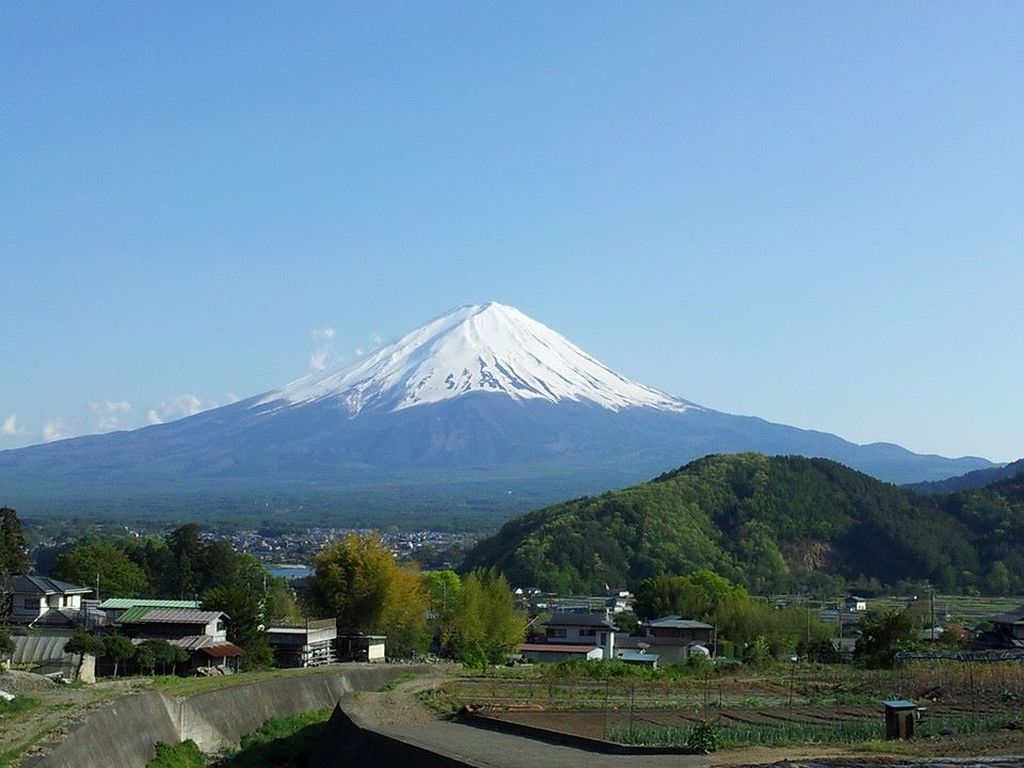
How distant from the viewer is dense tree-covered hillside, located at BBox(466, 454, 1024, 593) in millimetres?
65125

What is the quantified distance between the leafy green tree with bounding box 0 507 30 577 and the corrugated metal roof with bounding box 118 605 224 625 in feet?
15.0

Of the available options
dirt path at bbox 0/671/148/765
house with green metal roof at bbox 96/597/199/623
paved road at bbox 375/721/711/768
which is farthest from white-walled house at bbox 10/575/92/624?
paved road at bbox 375/721/711/768

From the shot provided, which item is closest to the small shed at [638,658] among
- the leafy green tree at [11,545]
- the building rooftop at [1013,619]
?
the building rooftop at [1013,619]

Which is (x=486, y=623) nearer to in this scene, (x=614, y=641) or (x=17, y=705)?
(x=614, y=641)

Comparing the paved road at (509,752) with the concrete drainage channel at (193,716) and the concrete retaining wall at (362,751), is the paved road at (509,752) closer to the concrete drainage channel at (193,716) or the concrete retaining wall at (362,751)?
the concrete retaining wall at (362,751)

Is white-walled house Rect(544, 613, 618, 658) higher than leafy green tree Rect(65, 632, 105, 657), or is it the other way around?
leafy green tree Rect(65, 632, 105, 657)

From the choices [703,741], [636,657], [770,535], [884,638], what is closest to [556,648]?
[636,657]

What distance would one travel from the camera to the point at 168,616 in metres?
30.7

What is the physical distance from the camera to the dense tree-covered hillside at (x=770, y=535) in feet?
214

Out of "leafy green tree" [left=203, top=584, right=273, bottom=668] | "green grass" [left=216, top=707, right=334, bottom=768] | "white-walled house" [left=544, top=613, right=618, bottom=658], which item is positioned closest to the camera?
"green grass" [left=216, top=707, right=334, bottom=768]

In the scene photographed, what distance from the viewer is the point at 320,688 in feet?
92.4

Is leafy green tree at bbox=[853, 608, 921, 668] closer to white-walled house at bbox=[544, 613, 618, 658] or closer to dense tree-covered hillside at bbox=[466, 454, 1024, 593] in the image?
white-walled house at bbox=[544, 613, 618, 658]

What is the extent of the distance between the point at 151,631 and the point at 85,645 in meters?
3.23

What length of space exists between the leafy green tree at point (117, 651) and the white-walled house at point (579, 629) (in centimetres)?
1475
